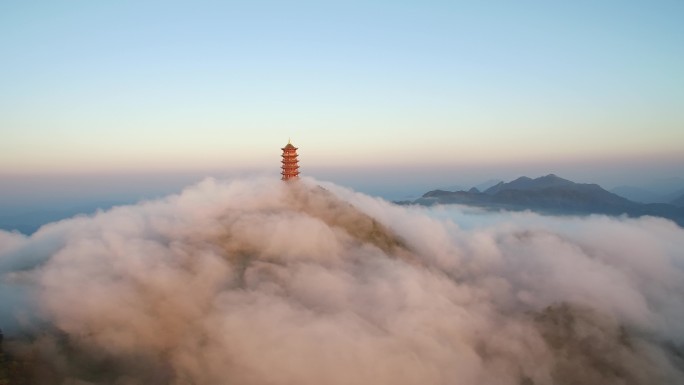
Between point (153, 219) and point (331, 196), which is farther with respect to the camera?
point (331, 196)

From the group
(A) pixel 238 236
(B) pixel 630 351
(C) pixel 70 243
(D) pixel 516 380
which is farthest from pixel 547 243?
(C) pixel 70 243

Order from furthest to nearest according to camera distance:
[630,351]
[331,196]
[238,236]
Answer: [630,351] → [331,196] → [238,236]

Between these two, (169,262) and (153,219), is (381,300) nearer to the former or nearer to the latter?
(169,262)

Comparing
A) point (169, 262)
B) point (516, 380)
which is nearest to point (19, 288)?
point (169, 262)

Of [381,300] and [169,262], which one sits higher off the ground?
[169,262]

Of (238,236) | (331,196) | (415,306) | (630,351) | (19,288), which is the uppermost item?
(331,196)

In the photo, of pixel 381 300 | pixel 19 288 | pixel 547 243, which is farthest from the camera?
pixel 547 243

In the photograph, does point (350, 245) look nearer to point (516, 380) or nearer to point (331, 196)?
point (331, 196)
